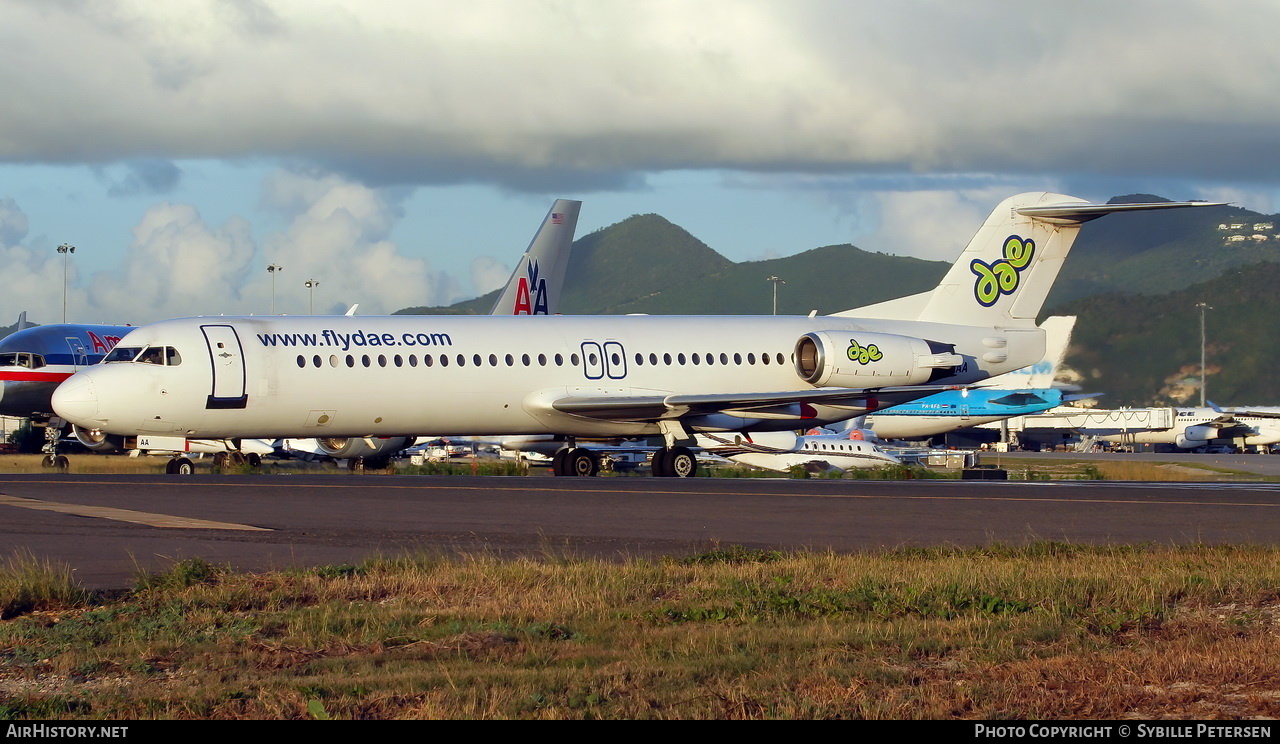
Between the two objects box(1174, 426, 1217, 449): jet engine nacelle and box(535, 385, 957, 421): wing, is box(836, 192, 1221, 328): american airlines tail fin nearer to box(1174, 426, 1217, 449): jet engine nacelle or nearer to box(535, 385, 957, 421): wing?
box(535, 385, 957, 421): wing

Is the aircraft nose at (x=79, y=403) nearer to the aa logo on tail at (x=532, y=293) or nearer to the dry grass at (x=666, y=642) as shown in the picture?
the dry grass at (x=666, y=642)

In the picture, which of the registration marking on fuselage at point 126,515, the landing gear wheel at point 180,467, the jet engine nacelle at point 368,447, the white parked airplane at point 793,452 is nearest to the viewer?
the registration marking on fuselage at point 126,515

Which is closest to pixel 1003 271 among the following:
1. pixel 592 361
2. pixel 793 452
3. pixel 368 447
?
pixel 592 361

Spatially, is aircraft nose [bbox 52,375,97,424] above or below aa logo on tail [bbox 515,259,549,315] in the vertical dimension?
below

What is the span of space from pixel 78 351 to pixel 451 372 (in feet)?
41.1

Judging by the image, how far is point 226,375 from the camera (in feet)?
91.9

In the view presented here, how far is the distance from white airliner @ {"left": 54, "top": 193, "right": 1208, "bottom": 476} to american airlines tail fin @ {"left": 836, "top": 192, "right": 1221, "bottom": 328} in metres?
0.03

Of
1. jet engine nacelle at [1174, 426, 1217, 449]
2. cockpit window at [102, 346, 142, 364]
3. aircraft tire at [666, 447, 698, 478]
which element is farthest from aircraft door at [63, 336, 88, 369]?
jet engine nacelle at [1174, 426, 1217, 449]

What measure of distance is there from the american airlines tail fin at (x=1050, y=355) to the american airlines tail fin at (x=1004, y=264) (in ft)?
45.2

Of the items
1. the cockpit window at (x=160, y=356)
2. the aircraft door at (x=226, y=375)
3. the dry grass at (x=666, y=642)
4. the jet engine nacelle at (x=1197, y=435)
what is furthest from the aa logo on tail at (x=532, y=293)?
the jet engine nacelle at (x=1197, y=435)

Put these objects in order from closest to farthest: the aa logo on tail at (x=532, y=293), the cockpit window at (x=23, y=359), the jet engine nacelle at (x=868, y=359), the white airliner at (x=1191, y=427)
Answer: the jet engine nacelle at (x=868, y=359), the cockpit window at (x=23, y=359), the aa logo on tail at (x=532, y=293), the white airliner at (x=1191, y=427)

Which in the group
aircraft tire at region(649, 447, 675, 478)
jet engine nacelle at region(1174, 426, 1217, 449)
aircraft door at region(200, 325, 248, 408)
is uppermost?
aircraft door at region(200, 325, 248, 408)

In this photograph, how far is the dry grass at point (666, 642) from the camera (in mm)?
7449

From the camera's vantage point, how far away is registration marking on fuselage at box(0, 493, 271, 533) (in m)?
16.6
